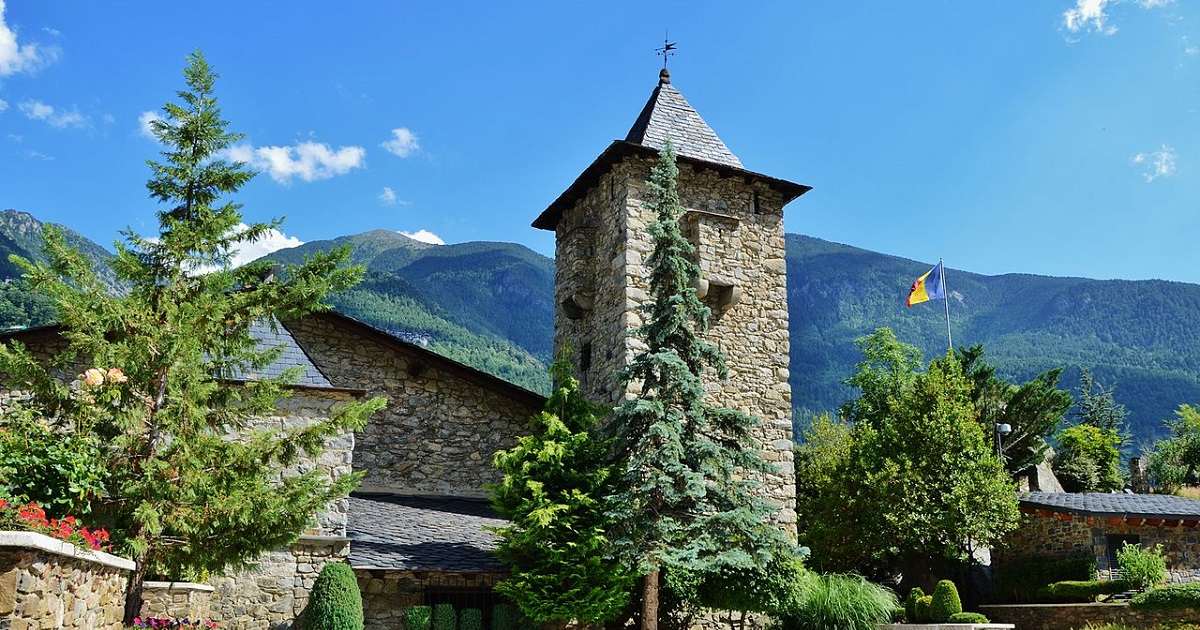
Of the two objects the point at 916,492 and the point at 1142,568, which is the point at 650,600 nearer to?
the point at 916,492

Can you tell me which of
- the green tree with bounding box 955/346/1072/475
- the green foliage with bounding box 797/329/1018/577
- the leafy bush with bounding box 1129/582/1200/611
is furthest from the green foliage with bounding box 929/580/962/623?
the green tree with bounding box 955/346/1072/475

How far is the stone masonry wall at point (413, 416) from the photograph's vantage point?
754 inches

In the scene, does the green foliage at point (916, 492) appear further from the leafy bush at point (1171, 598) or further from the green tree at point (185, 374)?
the green tree at point (185, 374)

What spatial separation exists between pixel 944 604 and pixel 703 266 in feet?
29.9

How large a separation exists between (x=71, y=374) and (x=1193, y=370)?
189 m

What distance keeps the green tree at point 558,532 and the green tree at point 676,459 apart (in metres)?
0.39

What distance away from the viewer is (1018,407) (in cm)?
4297

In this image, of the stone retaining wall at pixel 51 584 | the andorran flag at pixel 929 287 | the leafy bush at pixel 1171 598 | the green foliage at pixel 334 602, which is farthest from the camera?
the andorran flag at pixel 929 287

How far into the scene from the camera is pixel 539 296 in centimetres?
16300

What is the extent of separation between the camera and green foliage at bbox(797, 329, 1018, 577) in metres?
24.3

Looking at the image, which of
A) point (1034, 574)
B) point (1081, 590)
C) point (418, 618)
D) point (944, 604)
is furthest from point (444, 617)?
point (1034, 574)

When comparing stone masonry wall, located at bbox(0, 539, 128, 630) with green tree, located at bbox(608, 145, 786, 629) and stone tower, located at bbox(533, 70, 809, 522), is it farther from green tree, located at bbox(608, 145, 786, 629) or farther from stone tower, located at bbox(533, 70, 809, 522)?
stone tower, located at bbox(533, 70, 809, 522)

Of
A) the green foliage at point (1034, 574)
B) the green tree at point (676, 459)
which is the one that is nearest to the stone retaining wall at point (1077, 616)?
the green foliage at point (1034, 574)

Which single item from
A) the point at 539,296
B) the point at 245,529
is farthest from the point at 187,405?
the point at 539,296
